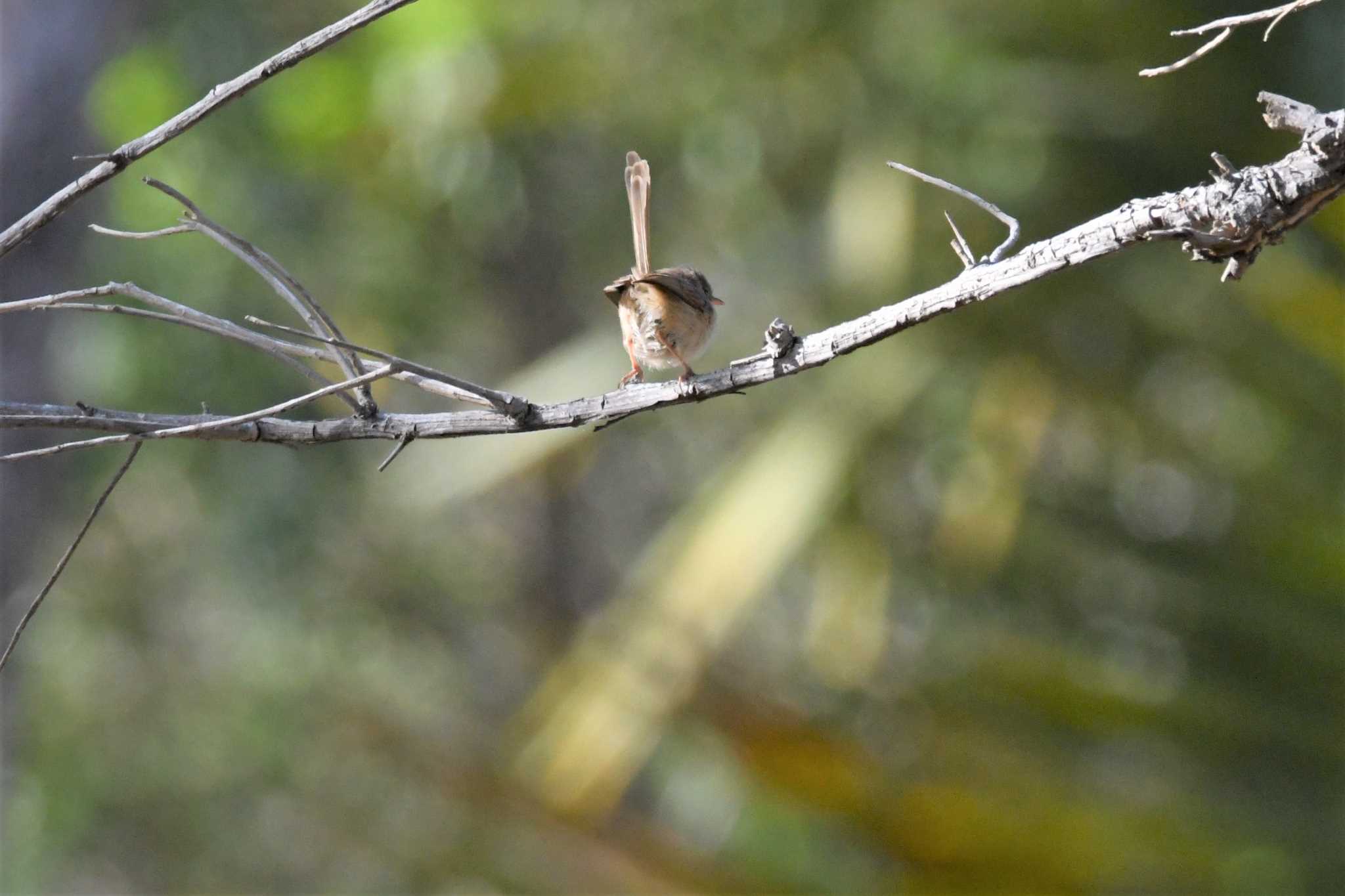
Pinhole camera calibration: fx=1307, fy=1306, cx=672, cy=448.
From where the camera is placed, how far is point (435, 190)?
32.5 ft

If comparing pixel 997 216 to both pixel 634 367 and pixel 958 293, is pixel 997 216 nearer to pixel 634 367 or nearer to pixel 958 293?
pixel 958 293

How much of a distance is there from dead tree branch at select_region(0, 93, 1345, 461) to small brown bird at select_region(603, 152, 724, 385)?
1270 mm

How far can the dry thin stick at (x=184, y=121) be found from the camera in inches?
54.9

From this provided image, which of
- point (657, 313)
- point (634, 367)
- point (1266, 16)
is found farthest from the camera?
point (634, 367)

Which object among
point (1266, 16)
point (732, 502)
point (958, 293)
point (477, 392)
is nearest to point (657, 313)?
point (477, 392)

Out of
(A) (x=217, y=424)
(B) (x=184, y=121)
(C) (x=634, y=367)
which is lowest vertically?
(A) (x=217, y=424)

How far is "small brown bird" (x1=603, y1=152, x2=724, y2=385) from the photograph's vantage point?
9.45ft

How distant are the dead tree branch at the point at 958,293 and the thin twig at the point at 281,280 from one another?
77mm

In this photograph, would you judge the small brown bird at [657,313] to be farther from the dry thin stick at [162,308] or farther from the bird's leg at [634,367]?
the dry thin stick at [162,308]

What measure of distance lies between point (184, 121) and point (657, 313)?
1.62 m

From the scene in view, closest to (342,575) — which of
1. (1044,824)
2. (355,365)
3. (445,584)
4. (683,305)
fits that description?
(445,584)

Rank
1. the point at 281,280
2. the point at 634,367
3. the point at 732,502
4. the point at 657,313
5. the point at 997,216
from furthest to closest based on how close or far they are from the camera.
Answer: the point at 732,502 < the point at 634,367 < the point at 657,313 < the point at 281,280 < the point at 997,216

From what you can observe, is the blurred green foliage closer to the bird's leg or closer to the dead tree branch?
the bird's leg

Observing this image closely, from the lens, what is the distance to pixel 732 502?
6.41 m
